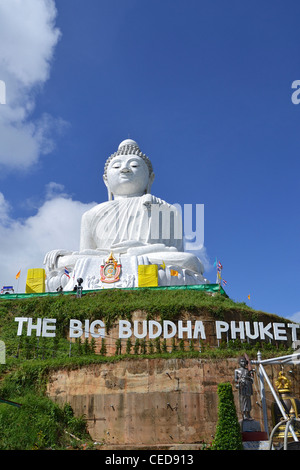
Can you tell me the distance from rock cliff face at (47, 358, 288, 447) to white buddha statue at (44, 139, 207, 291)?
7692mm

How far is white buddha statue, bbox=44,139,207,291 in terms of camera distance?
22156 mm

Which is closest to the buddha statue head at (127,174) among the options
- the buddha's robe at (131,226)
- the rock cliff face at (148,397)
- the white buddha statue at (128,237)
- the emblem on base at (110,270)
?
the white buddha statue at (128,237)

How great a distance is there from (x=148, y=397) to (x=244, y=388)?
2714 mm

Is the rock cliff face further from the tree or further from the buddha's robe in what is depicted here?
the buddha's robe

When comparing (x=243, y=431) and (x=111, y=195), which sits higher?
(x=111, y=195)

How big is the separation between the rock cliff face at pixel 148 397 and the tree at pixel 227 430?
2.54 m

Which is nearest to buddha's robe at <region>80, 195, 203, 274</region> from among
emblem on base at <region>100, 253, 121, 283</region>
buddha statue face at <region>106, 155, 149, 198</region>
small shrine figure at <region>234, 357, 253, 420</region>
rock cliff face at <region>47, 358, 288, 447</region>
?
buddha statue face at <region>106, 155, 149, 198</region>

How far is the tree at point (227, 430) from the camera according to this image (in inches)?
390

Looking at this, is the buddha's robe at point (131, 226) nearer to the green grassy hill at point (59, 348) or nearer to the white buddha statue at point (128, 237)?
the white buddha statue at point (128, 237)

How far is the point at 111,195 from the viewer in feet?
95.3
